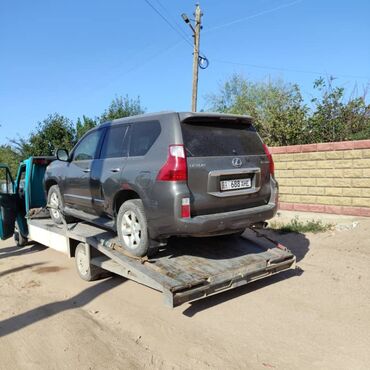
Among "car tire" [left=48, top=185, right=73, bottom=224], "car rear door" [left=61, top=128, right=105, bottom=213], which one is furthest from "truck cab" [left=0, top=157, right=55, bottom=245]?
"car rear door" [left=61, top=128, right=105, bottom=213]

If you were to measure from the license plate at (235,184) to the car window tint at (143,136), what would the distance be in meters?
1.02

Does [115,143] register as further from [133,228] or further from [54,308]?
[54,308]

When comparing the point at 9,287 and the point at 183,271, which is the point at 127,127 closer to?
the point at 183,271

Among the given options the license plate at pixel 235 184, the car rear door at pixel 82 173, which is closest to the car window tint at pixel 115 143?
the car rear door at pixel 82 173

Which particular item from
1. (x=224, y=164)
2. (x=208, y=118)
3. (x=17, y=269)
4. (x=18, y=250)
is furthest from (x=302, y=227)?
Result: (x=18, y=250)

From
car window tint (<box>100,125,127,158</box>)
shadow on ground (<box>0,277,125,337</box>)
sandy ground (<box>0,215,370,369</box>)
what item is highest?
car window tint (<box>100,125,127,158</box>)

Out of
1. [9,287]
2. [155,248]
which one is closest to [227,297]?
[155,248]

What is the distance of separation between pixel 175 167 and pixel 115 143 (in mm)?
1553

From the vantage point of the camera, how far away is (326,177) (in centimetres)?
946

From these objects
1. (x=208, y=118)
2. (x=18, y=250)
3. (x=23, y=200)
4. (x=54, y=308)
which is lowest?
(x=18, y=250)

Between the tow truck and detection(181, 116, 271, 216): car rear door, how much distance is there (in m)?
0.76

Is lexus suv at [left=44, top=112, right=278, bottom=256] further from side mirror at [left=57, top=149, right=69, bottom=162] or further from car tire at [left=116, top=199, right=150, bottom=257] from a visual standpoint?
side mirror at [left=57, top=149, right=69, bottom=162]

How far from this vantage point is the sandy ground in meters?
3.75

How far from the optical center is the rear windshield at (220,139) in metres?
4.70
